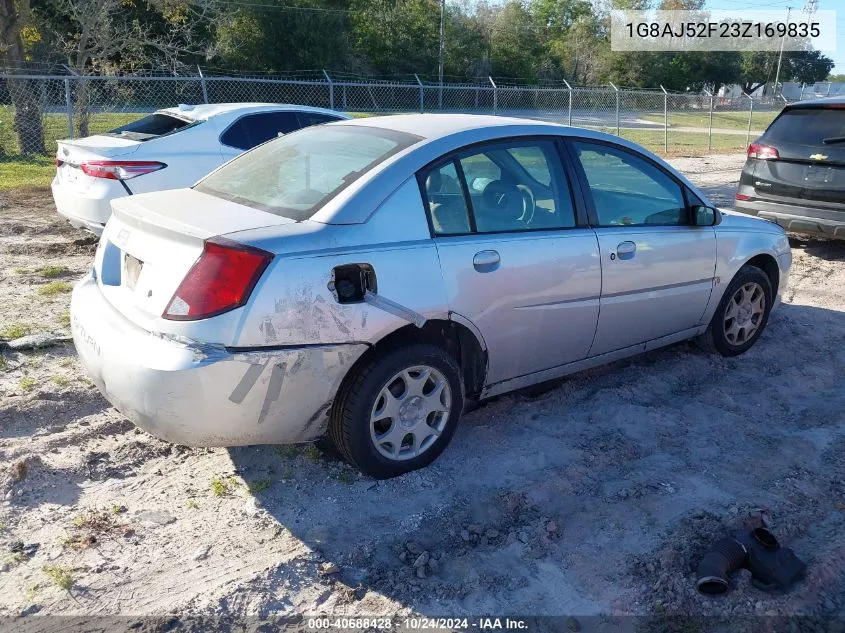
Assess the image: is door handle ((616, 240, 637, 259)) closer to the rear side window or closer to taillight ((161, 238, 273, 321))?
taillight ((161, 238, 273, 321))

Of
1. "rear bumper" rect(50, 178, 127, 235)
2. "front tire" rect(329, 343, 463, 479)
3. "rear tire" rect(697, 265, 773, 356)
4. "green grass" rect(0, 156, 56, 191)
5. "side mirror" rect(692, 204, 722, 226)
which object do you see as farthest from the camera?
"green grass" rect(0, 156, 56, 191)

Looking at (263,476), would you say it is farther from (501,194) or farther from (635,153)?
(635,153)

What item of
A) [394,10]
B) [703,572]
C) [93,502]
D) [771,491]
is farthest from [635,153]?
[394,10]

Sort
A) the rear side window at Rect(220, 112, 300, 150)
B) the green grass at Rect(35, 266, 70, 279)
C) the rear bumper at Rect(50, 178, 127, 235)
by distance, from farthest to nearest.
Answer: the rear side window at Rect(220, 112, 300, 150)
the rear bumper at Rect(50, 178, 127, 235)
the green grass at Rect(35, 266, 70, 279)

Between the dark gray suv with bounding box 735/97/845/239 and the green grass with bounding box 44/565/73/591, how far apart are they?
797 cm

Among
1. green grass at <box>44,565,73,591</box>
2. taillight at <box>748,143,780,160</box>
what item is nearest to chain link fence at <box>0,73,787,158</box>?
taillight at <box>748,143,780,160</box>

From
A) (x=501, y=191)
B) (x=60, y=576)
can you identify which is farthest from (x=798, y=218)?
(x=60, y=576)

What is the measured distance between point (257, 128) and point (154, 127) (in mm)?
1093

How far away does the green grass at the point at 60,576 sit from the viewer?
296cm

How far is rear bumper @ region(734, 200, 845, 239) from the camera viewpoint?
27.1ft

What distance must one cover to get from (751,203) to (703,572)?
6985 millimetres

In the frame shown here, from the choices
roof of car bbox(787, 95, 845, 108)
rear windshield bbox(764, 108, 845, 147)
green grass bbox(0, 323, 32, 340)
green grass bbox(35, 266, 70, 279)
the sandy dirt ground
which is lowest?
the sandy dirt ground

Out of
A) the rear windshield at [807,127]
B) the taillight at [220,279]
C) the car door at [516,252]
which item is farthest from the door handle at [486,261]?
the rear windshield at [807,127]

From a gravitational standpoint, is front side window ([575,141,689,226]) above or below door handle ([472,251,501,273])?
above
